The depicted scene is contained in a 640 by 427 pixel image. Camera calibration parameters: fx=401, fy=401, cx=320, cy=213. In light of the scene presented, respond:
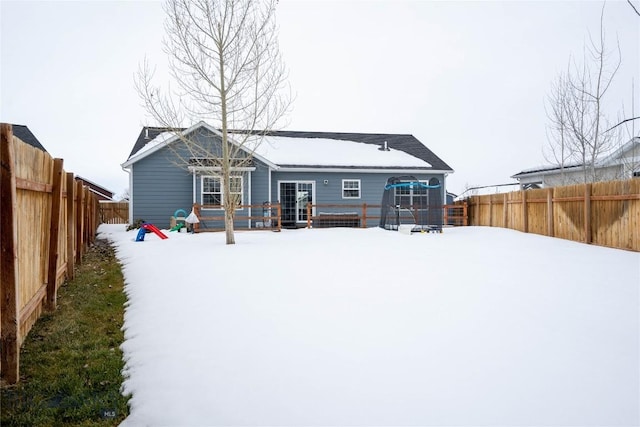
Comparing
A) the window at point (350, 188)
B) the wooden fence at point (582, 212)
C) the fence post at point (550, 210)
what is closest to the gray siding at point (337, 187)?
the window at point (350, 188)

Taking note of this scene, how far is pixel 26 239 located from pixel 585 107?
56.7 ft

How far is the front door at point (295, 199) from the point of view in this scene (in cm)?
1964

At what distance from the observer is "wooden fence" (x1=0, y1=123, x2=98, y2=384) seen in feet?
10.6

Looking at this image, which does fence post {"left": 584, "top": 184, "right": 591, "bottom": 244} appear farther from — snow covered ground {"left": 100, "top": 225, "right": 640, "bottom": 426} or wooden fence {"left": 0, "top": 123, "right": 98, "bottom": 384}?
wooden fence {"left": 0, "top": 123, "right": 98, "bottom": 384}

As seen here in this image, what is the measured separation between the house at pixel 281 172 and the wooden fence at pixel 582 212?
19.5 feet

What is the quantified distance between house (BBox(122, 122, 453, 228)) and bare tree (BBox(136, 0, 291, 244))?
333 centimetres

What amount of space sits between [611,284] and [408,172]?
1492 centimetres

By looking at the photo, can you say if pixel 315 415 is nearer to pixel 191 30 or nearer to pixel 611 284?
pixel 611 284

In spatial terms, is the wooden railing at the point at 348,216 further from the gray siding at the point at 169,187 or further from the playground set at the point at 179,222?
the playground set at the point at 179,222

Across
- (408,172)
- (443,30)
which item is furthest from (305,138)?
(443,30)

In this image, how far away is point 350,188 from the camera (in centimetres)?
2014

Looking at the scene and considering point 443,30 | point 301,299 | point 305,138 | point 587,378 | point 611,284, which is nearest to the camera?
point 587,378

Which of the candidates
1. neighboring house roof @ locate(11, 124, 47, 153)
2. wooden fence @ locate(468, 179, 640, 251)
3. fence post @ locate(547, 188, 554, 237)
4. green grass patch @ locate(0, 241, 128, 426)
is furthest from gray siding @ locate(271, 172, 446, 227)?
green grass patch @ locate(0, 241, 128, 426)

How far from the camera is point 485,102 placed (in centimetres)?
2680
